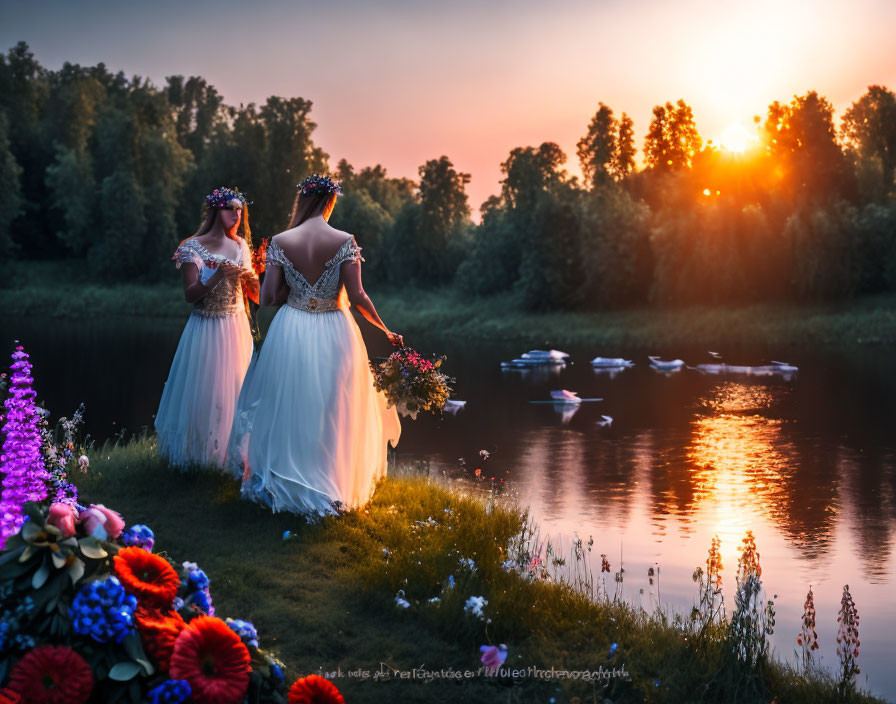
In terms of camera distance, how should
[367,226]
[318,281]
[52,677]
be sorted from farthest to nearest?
[367,226]
[318,281]
[52,677]

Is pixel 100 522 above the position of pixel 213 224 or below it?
below

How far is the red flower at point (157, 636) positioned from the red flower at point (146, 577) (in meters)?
0.06

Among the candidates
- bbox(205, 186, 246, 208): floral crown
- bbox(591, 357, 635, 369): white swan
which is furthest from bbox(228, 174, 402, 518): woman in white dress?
bbox(591, 357, 635, 369): white swan

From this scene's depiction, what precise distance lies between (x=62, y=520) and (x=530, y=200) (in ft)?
191

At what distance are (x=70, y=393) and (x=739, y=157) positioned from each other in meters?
40.1

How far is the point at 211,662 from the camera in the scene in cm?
332

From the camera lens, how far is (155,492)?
895 cm

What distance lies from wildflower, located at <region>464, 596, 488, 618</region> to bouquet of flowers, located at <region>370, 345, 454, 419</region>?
277 cm

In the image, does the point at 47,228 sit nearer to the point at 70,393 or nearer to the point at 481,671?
the point at 70,393

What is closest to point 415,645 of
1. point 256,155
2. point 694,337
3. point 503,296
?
point 694,337

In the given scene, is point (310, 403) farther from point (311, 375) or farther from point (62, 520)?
point (62, 520)

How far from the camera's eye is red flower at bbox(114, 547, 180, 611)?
345 centimetres

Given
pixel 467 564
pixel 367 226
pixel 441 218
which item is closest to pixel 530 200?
pixel 441 218

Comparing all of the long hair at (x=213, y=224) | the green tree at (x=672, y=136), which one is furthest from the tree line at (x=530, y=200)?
the long hair at (x=213, y=224)
